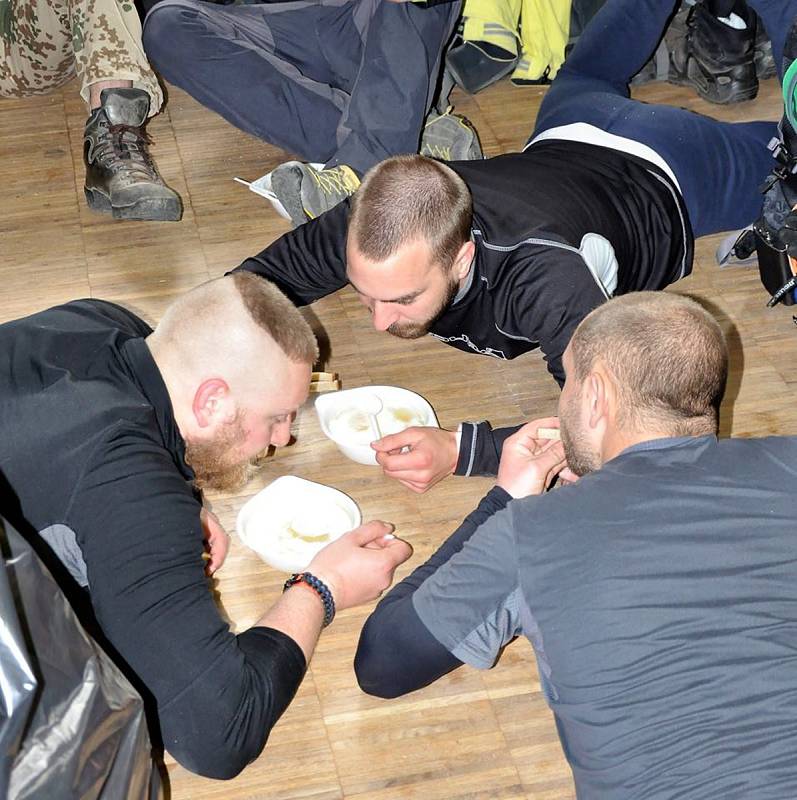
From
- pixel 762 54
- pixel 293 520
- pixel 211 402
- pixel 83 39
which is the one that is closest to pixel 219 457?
pixel 211 402

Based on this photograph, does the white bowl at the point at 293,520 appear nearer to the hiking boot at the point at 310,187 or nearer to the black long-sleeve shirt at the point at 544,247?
the black long-sleeve shirt at the point at 544,247

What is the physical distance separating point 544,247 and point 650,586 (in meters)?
0.94

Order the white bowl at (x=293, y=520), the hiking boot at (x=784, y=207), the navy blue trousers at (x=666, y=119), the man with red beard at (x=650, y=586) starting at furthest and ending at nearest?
the navy blue trousers at (x=666, y=119) → the hiking boot at (x=784, y=207) → the white bowl at (x=293, y=520) → the man with red beard at (x=650, y=586)

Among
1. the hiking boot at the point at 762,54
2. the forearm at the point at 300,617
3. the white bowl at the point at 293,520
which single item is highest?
the hiking boot at the point at 762,54

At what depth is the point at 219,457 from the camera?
1.85 m

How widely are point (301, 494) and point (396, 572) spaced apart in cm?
24

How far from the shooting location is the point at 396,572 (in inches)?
88.0

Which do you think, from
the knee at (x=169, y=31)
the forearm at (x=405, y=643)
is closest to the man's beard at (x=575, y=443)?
the forearm at (x=405, y=643)

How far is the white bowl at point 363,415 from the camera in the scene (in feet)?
7.93

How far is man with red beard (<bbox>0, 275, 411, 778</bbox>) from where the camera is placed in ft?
5.20

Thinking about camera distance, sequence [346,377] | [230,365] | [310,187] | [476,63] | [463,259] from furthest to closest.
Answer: [476,63], [310,187], [346,377], [463,259], [230,365]

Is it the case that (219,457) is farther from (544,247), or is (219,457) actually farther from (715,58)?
(715,58)

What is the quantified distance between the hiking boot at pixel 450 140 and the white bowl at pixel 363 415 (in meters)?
0.94

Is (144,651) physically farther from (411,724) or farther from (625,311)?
(625,311)
